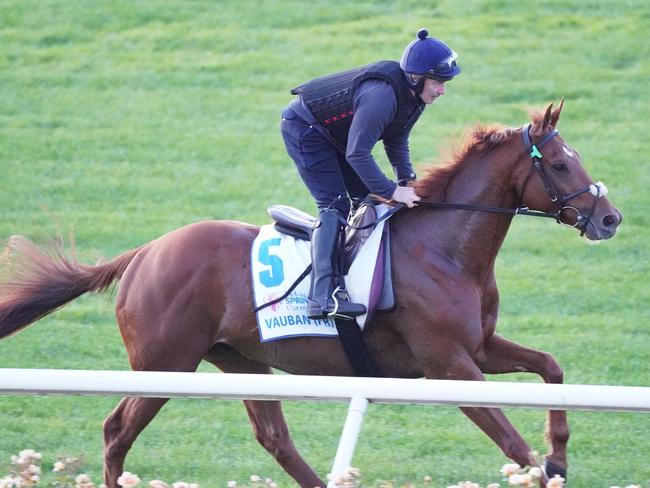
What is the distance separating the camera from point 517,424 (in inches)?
257

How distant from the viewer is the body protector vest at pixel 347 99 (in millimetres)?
5301

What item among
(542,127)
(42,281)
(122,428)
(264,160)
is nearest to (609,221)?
(542,127)

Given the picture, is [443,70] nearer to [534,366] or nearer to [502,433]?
[534,366]

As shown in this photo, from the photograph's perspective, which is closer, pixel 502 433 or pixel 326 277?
pixel 502 433

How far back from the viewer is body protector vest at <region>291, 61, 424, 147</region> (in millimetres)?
5301

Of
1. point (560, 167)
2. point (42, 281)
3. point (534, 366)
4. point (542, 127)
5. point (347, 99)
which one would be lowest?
point (534, 366)

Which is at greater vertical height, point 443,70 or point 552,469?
point 443,70

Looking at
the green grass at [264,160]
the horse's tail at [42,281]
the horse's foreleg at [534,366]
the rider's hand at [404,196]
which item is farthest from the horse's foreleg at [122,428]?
the horse's foreleg at [534,366]

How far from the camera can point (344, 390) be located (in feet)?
10.6

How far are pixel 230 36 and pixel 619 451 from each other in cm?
882

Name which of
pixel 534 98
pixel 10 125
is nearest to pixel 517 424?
pixel 534 98

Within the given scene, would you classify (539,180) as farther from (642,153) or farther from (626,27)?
(626,27)

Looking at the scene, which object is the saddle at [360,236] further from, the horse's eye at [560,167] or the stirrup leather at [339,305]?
the horse's eye at [560,167]

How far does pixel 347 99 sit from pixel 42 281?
1.83m
